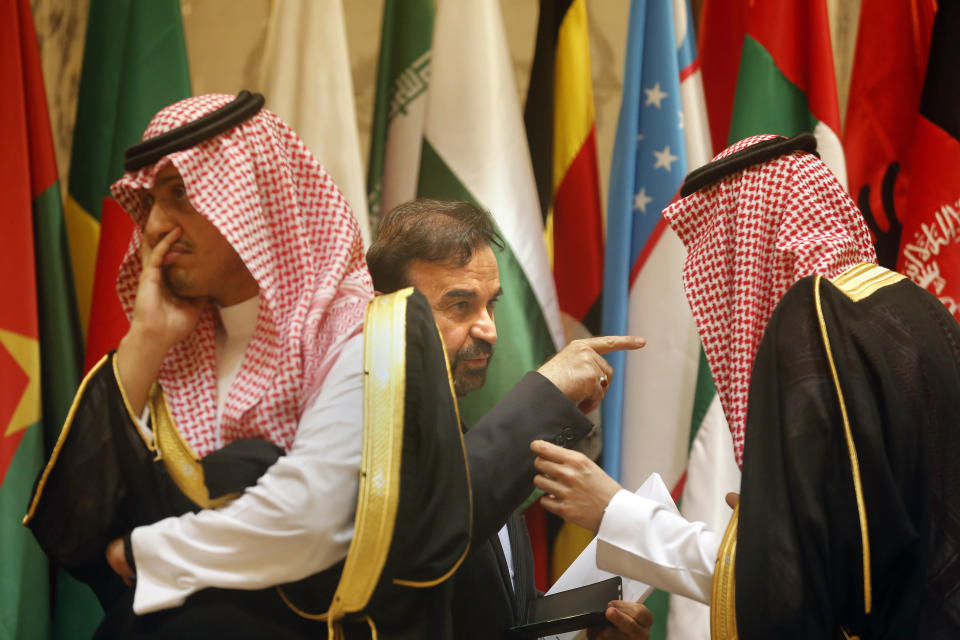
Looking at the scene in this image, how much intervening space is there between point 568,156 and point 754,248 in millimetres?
1645

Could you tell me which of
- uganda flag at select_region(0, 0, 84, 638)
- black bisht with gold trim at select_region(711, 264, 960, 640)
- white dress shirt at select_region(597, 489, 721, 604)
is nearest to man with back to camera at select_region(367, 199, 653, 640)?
white dress shirt at select_region(597, 489, 721, 604)

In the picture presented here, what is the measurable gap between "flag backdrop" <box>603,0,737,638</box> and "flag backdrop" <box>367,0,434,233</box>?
2.28 feet

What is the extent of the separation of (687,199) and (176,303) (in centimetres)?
107

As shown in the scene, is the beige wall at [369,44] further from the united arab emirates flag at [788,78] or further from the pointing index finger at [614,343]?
the pointing index finger at [614,343]

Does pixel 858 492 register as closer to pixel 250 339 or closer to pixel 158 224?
pixel 250 339

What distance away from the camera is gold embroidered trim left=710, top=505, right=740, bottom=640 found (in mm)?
1761

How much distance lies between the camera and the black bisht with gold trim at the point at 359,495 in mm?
1658

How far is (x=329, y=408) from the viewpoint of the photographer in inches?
66.9

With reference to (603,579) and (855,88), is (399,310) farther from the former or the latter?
(855,88)

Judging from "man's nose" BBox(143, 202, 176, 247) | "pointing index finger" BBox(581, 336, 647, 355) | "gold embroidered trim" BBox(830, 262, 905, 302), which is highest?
"man's nose" BBox(143, 202, 176, 247)

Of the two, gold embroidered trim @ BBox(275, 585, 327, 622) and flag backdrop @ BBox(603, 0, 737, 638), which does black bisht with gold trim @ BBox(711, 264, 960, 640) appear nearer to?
gold embroidered trim @ BBox(275, 585, 327, 622)

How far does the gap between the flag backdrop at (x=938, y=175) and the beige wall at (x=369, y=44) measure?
749mm

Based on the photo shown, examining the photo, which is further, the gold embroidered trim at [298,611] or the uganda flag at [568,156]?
the uganda flag at [568,156]

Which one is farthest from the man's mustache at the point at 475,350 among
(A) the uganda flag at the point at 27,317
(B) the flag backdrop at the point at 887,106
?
(B) the flag backdrop at the point at 887,106
